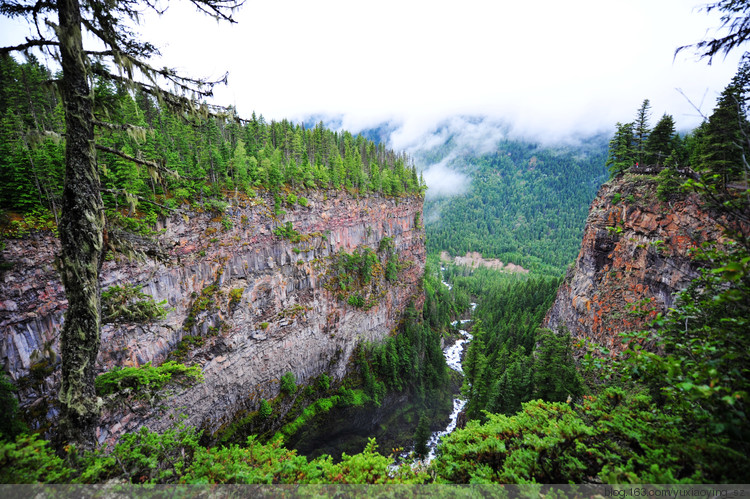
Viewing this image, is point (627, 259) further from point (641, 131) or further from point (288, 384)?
point (288, 384)

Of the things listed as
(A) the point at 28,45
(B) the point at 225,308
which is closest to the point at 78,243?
(A) the point at 28,45

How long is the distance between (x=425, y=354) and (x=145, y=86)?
47.8 m

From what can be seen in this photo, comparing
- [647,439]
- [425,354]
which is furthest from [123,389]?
[425,354]

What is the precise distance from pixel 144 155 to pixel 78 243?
8.96 metres

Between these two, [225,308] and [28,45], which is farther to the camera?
[225,308]

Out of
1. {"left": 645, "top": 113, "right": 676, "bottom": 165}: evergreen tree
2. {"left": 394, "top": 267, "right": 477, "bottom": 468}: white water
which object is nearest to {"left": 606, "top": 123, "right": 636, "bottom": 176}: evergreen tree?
{"left": 645, "top": 113, "right": 676, "bottom": 165}: evergreen tree

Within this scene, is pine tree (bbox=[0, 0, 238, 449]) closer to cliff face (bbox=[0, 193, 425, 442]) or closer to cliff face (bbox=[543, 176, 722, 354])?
cliff face (bbox=[0, 193, 425, 442])

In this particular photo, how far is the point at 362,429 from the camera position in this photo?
33.9 m

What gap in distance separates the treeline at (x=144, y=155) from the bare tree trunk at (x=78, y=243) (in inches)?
11.6

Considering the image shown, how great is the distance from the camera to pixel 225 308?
945 inches

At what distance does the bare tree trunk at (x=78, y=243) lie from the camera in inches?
200

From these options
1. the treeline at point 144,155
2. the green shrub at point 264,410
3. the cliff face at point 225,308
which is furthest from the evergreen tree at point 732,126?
the green shrub at point 264,410

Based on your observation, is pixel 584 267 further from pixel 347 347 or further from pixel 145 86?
pixel 145 86

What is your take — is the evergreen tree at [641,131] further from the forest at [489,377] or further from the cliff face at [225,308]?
the cliff face at [225,308]
